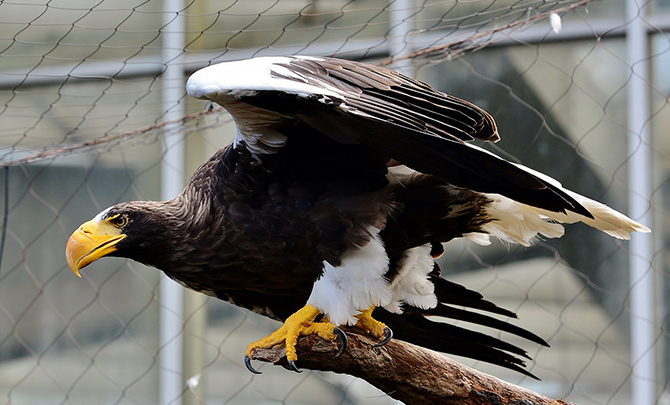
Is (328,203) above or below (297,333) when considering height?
above

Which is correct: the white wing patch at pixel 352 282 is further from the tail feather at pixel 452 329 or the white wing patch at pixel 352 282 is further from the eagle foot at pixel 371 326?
the tail feather at pixel 452 329

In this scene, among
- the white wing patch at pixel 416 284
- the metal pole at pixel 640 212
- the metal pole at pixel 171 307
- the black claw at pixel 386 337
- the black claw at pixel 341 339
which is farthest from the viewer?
the metal pole at pixel 171 307

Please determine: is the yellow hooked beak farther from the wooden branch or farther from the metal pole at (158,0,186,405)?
the metal pole at (158,0,186,405)

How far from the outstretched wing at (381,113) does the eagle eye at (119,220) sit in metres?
0.47

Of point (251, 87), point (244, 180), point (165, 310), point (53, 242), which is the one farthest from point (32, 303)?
point (251, 87)

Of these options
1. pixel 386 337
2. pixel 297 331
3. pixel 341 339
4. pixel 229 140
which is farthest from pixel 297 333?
pixel 229 140

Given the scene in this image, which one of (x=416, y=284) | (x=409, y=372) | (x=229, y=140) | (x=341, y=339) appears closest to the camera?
(x=341, y=339)

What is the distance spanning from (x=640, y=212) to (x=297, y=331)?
198 cm

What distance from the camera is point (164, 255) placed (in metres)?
1.68

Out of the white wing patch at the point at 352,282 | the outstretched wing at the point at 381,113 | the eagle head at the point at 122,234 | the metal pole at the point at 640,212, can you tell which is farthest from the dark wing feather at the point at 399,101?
the metal pole at the point at 640,212

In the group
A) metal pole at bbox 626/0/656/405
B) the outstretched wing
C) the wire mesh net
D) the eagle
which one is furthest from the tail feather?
metal pole at bbox 626/0/656/405

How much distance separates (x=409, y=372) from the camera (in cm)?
160

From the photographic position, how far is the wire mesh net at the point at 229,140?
285 cm

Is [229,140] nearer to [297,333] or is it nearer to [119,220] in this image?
[119,220]
